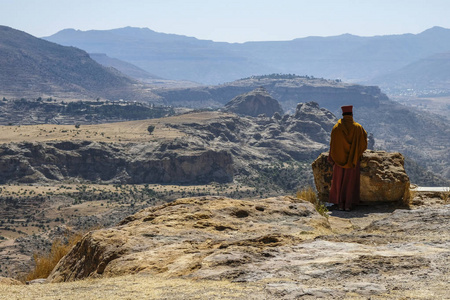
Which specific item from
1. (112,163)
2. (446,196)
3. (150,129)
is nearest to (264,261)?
(446,196)

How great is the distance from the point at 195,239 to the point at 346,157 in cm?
604

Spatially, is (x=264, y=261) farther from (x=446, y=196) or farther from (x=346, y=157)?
(x=446, y=196)

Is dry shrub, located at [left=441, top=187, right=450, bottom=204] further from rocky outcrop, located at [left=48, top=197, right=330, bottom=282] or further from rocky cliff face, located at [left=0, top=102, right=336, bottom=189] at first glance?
rocky cliff face, located at [left=0, top=102, right=336, bottom=189]

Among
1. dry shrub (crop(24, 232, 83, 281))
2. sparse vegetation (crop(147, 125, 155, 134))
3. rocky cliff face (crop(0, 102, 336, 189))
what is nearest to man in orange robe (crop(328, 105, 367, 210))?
dry shrub (crop(24, 232, 83, 281))

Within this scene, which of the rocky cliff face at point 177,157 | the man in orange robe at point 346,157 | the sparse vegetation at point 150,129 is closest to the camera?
the man in orange robe at point 346,157

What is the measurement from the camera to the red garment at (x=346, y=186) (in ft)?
45.0

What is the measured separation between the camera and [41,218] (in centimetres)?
6506

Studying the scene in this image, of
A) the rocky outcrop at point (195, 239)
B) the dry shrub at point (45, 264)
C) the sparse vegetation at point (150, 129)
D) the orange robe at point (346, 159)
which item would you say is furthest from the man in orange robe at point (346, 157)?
the sparse vegetation at point (150, 129)

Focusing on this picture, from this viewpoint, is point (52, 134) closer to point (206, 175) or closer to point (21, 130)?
point (21, 130)

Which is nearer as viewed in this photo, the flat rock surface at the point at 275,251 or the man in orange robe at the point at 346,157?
the flat rock surface at the point at 275,251

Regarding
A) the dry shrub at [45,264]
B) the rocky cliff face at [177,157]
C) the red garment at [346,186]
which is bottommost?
the rocky cliff face at [177,157]

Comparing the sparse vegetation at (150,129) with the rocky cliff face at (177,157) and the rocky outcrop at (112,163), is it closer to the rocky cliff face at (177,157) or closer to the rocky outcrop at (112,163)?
the rocky cliff face at (177,157)

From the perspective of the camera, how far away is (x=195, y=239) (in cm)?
866

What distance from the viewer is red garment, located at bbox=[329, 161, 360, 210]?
13719mm
